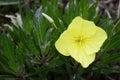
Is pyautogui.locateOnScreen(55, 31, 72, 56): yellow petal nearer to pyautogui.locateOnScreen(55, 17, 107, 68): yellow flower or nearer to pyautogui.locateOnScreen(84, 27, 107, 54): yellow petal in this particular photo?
pyautogui.locateOnScreen(55, 17, 107, 68): yellow flower

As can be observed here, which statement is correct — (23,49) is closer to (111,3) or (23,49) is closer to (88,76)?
(88,76)

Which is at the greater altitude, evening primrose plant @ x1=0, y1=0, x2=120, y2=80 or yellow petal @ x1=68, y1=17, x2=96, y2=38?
yellow petal @ x1=68, y1=17, x2=96, y2=38

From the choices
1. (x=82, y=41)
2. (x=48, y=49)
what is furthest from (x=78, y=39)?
(x=48, y=49)

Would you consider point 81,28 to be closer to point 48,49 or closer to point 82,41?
point 82,41

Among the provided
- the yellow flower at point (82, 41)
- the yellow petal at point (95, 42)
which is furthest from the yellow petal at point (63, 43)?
the yellow petal at point (95, 42)

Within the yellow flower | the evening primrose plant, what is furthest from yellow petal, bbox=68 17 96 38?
the evening primrose plant

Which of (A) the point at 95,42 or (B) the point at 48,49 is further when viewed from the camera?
(B) the point at 48,49

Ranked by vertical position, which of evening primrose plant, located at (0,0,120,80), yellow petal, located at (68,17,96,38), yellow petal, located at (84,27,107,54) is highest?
yellow petal, located at (68,17,96,38)

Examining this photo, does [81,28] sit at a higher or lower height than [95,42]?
higher
